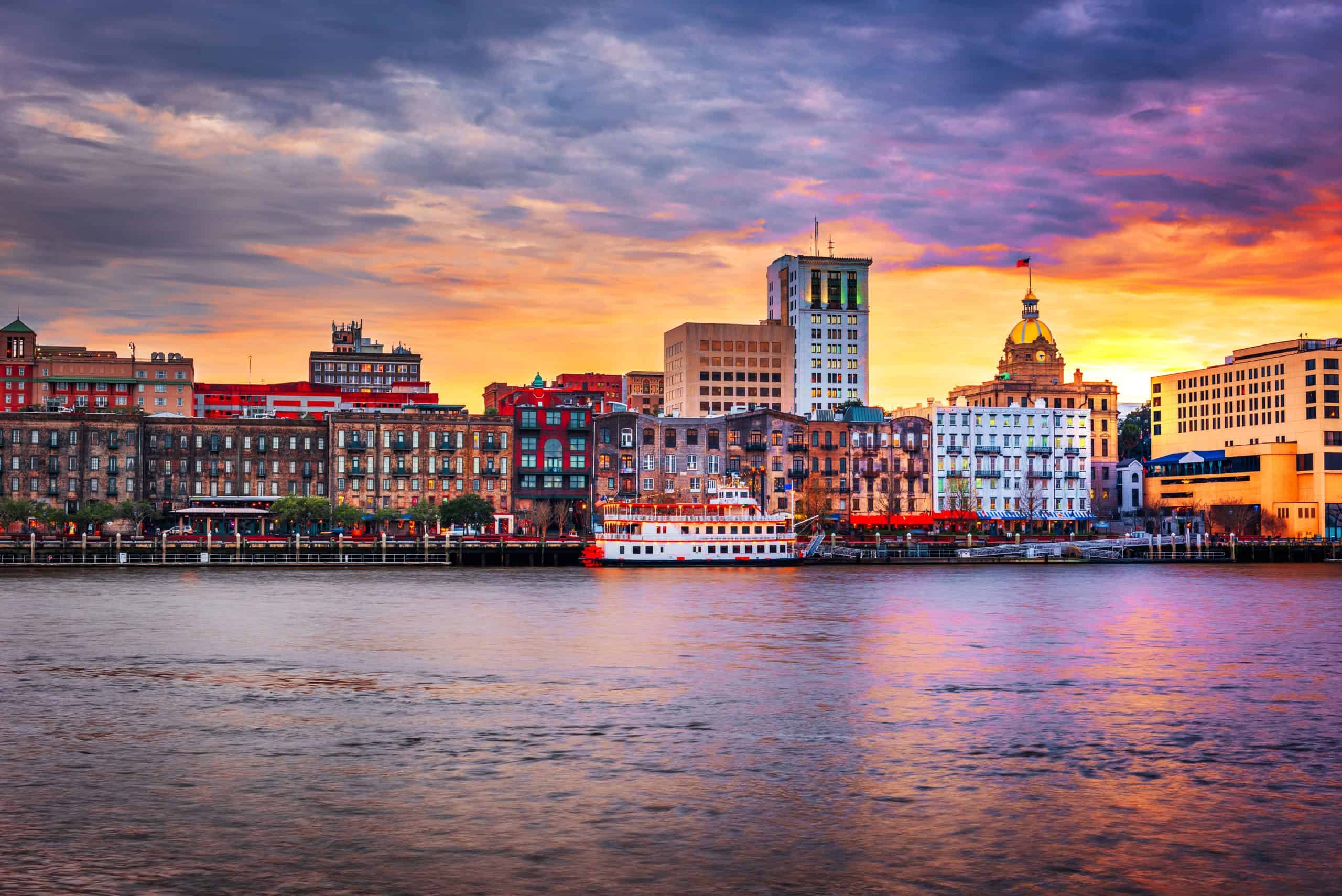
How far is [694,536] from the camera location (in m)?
122

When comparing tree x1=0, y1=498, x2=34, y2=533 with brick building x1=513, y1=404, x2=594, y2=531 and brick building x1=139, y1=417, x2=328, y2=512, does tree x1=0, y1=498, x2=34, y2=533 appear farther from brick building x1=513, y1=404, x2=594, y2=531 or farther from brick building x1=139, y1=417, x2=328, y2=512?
brick building x1=513, y1=404, x2=594, y2=531

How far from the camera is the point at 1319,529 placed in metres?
193

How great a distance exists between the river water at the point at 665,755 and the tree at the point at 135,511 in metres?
79.0

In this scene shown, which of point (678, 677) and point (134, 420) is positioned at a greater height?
point (134, 420)

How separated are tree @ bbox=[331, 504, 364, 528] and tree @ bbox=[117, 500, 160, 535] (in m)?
19.2

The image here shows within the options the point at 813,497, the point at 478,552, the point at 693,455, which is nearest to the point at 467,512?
the point at 478,552

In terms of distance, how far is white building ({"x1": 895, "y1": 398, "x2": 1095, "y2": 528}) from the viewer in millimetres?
169250

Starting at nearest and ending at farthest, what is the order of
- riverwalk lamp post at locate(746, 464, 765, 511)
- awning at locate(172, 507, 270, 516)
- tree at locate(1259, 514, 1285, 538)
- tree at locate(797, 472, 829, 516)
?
awning at locate(172, 507, 270, 516) → riverwalk lamp post at locate(746, 464, 765, 511) → tree at locate(797, 472, 829, 516) → tree at locate(1259, 514, 1285, 538)

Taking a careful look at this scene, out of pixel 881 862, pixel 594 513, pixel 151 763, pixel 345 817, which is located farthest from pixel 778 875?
pixel 594 513

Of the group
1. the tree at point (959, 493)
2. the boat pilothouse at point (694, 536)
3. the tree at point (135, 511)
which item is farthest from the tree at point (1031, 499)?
the tree at point (135, 511)

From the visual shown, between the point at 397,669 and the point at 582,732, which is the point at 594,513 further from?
the point at 582,732

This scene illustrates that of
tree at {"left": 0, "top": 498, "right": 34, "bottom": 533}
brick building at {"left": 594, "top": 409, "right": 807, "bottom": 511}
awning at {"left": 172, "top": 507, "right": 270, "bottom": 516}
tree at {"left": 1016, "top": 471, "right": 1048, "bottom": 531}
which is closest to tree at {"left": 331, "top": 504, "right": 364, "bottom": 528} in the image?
awning at {"left": 172, "top": 507, "right": 270, "bottom": 516}

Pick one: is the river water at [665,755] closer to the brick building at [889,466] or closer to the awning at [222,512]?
the awning at [222,512]

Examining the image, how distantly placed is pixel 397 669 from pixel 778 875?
3034 cm
